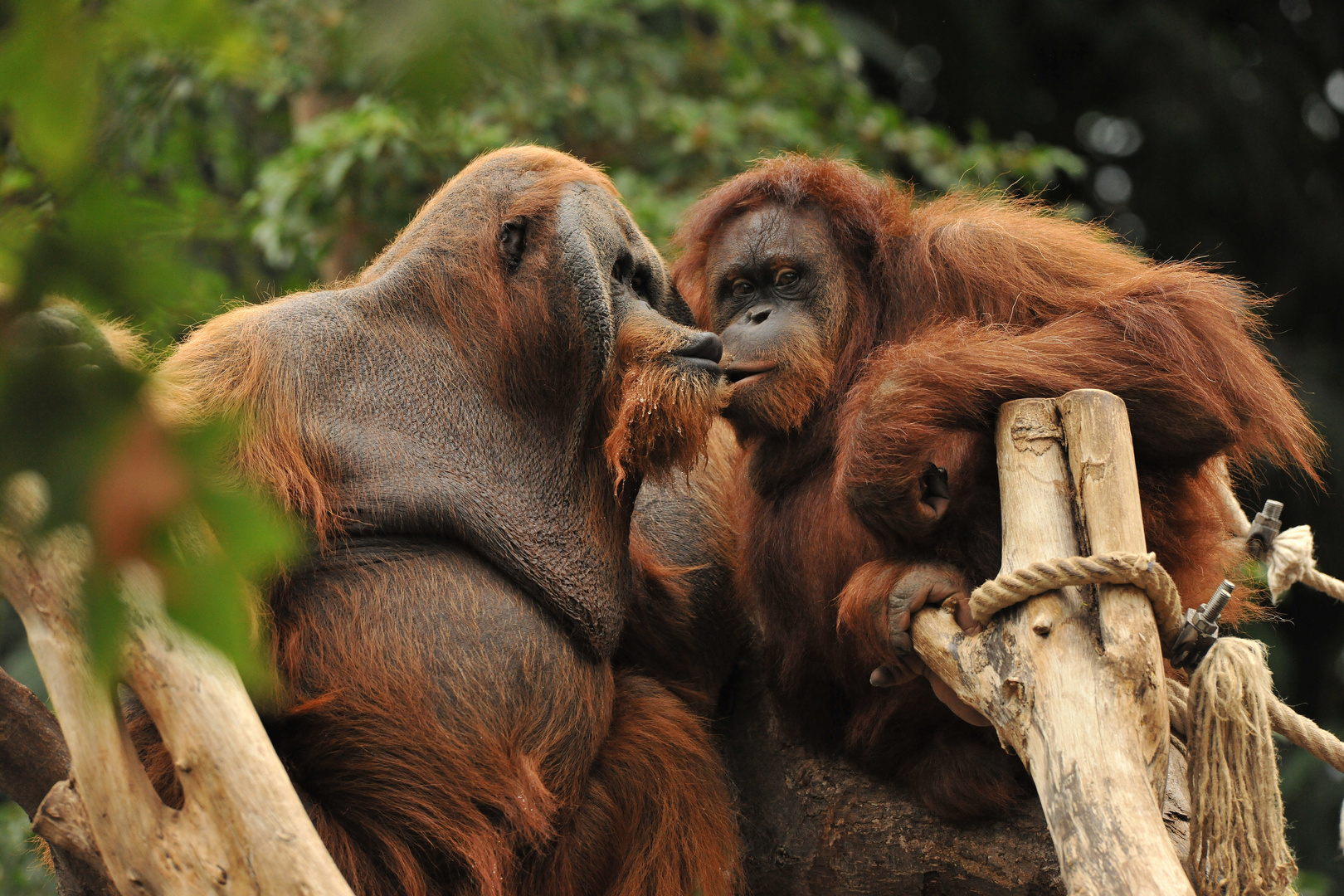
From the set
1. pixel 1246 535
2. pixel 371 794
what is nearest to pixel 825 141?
pixel 1246 535

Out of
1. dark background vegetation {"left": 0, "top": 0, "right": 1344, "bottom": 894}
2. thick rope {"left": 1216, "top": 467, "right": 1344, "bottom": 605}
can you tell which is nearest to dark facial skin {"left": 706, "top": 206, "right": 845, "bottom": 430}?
dark background vegetation {"left": 0, "top": 0, "right": 1344, "bottom": 894}

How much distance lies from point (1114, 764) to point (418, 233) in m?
1.61

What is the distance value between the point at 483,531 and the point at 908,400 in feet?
2.53

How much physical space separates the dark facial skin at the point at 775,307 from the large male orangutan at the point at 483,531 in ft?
0.32

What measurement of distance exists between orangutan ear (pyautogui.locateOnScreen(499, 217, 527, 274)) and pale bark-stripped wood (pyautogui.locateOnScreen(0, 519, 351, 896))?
0.99 metres

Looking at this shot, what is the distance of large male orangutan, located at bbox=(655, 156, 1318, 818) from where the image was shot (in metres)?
2.01

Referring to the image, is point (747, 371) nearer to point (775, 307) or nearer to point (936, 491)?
point (775, 307)

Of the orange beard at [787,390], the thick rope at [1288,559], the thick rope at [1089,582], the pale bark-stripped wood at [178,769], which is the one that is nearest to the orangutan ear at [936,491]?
the thick rope at [1089,582]

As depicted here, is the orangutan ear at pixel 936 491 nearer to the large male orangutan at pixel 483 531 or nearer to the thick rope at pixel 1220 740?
the thick rope at pixel 1220 740

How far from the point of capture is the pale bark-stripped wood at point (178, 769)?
157cm

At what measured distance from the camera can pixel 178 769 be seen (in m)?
1.62

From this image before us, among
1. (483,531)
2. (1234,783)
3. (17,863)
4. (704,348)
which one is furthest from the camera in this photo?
(17,863)

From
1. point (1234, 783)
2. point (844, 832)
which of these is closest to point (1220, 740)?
point (1234, 783)

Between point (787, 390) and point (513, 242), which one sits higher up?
point (513, 242)
